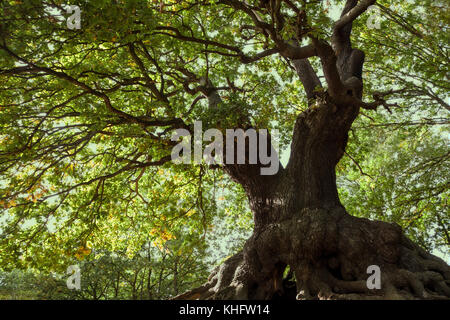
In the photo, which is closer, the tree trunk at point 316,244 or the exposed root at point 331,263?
the exposed root at point 331,263

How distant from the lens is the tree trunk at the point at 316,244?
18.2 feet

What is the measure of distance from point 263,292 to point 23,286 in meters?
18.9

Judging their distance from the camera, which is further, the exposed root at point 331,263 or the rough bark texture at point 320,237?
the rough bark texture at point 320,237

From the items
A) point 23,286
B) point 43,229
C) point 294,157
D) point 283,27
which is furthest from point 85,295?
point 283,27

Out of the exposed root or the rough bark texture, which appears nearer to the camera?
the exposed root

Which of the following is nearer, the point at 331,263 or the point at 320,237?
the point at 320,237

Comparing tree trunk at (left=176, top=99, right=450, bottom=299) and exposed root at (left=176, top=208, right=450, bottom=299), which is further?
tree trunk at (left=176, top=99, right=450, bottom=299)

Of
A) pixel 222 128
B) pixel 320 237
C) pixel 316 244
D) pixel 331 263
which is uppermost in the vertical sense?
pixel 222 128

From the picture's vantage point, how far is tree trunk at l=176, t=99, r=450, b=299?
18.2 ft

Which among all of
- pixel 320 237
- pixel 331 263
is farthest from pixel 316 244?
pixel 331 263

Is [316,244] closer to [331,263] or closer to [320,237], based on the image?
[320,237]

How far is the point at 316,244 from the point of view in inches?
238

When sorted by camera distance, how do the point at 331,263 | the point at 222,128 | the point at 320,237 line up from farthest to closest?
the point at 222,128, the point at 331,263, the point at 320,237

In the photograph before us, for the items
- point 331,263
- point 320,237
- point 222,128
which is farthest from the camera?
point 222,128
